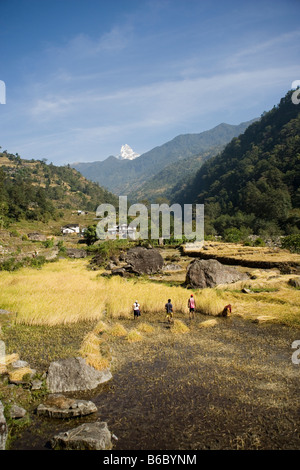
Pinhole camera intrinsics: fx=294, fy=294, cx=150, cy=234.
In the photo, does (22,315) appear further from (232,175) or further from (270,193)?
(232,175)

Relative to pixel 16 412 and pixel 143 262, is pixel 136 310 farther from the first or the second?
pixel 143 262

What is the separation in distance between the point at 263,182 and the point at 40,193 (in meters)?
74.9

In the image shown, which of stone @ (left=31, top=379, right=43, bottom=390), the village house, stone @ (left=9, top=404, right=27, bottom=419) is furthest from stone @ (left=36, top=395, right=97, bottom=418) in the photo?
the village house

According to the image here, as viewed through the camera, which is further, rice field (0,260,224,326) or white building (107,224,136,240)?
white building (107,224,136,240)

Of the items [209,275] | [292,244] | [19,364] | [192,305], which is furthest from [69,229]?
[19,364]

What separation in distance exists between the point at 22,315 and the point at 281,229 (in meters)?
64.8

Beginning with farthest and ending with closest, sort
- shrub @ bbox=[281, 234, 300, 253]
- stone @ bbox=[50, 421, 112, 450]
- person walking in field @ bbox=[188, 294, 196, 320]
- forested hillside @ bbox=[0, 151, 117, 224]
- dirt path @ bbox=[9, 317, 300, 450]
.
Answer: forested hillside @ bbox=[0, 151, 117, 224] < shrub @ bbox=[281, 234, 300, 253] < person walking in field @ bbox=[188, 294, 196, 320] < dirt path @ bbox=[9, 317, 300, 450] < stone @ bbox=[50, 421, 112, 450]

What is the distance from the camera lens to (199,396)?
8.93 m

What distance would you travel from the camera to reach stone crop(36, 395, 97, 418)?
26.3 feet

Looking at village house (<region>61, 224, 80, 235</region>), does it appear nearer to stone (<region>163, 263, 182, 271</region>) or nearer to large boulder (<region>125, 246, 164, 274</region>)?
large boulder (<region>125, 246, 164, 274</region>)

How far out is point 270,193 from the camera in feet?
265

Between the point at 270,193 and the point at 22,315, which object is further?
the point at 270,193

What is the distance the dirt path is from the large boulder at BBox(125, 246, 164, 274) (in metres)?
18.3
